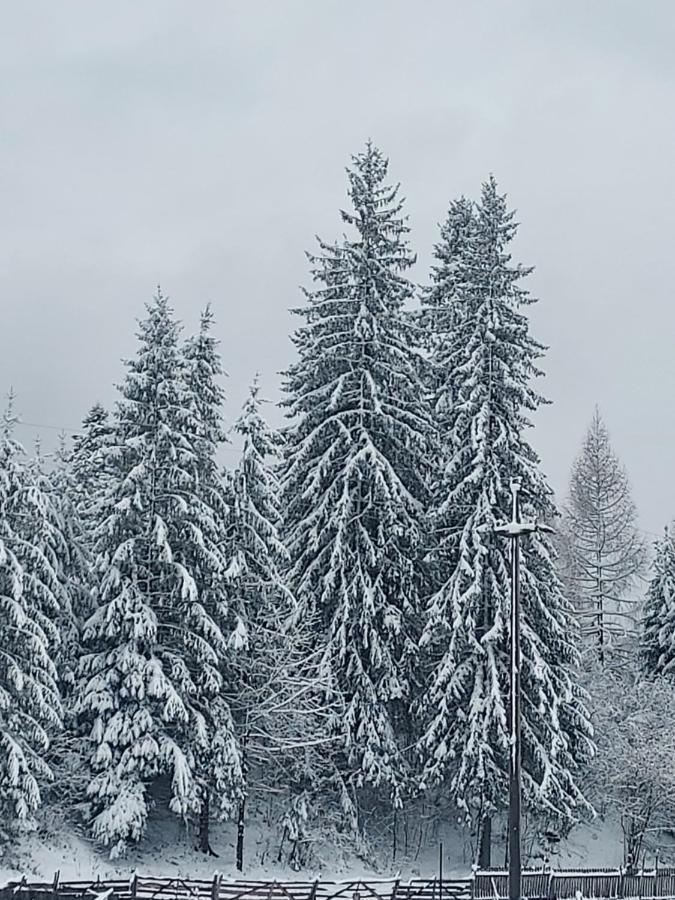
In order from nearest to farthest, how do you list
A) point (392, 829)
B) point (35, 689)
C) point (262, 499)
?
point (35, 689)
point (262, 499)
point (392, 829)

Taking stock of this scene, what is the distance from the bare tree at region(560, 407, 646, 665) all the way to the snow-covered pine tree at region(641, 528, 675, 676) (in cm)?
530

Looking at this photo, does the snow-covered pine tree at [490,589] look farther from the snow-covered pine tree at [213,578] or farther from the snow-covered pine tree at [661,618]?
the snow-covered pine tree at [661,618]

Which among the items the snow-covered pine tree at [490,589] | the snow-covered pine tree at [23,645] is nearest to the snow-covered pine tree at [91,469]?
the snow-covered pine tree at [23,645]

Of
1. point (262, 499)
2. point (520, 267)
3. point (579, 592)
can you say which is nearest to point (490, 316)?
point (520, 267)

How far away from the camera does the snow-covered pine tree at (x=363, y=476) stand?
32.9m

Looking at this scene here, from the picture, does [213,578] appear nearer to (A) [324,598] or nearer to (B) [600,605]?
(A) [324,598]

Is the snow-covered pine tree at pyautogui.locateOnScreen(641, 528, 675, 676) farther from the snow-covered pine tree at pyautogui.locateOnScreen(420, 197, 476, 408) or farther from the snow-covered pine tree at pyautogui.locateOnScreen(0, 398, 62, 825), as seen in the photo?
the snow-covered pine tree at pyautogui.locateOnScreen(0, 398, 62, 825)

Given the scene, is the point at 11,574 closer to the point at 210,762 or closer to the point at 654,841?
the point at 210,762

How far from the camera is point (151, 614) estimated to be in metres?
29.5

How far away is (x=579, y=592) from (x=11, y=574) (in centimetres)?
3370

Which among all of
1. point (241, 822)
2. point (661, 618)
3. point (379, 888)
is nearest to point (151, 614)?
point (241, 822)

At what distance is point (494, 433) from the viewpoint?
33.8 meters

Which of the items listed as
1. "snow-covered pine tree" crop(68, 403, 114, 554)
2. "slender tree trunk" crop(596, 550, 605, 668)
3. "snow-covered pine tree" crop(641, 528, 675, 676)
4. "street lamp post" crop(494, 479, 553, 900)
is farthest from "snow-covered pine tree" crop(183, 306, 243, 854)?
"slender tree trunk" crop(596, 550, 605, 668)

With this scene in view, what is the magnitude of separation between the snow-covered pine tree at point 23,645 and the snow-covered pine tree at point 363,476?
8461 millimetres
